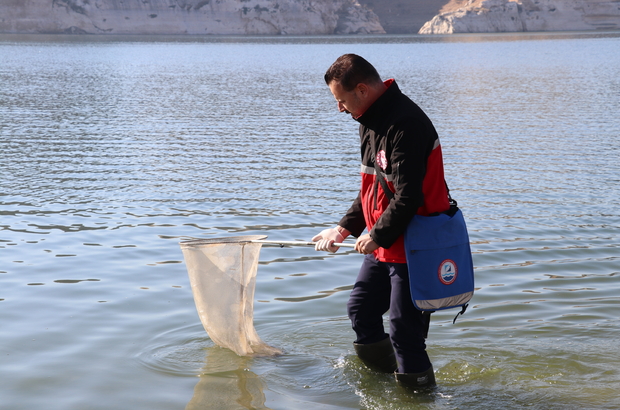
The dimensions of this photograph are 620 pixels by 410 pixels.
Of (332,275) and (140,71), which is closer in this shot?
(332,275)

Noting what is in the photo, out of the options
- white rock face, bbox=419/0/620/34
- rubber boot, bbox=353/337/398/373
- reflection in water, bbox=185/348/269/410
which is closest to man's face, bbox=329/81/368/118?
A: rubber boot, bbox=353/337/398/373

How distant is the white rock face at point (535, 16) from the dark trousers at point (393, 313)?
15338 centimetres

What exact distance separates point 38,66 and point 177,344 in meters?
43.2

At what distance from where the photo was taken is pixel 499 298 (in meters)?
6.61

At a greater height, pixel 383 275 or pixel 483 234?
pixel 383 275

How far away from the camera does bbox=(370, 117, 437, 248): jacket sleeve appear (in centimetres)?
367

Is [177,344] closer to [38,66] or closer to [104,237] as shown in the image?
[104,237]

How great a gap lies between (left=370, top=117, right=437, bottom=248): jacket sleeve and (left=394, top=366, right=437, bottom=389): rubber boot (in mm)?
1025

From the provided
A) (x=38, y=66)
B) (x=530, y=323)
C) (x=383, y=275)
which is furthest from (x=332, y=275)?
(x=38, y=66)

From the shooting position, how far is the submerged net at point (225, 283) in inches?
186

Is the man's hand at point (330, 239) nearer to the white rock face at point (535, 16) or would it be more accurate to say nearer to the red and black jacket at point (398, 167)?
the red and black jacket at point (398, 167)

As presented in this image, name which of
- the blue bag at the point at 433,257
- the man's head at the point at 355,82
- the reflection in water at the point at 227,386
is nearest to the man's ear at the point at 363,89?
the man's head at the point at 355,82

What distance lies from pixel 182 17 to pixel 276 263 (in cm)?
12468

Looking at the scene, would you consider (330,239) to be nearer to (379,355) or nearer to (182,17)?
(379,355)
